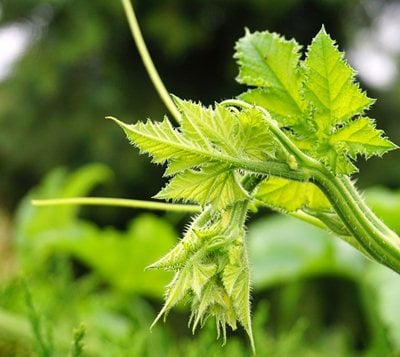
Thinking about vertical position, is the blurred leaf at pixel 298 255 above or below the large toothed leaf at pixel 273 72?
above

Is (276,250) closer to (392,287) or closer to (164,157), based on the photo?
(392,287)

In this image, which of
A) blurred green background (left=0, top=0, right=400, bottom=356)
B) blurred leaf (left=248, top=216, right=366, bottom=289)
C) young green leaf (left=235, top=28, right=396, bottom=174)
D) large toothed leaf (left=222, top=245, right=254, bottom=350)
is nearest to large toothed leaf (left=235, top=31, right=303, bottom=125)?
young green leaf (left=235, top=28, right=396, bottom=174)

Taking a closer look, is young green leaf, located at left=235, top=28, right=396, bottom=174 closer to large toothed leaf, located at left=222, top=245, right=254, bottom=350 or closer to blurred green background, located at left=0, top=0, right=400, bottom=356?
large toothed leaf, located at left=222, top=245, right=254, bottom=350

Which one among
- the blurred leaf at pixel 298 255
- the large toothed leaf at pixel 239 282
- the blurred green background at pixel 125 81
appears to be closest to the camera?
the large toothed leaf at pixel 239 282

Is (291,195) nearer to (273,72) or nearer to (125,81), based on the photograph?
(273,72)

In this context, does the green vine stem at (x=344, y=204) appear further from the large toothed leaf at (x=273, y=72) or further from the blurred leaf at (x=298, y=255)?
the blurred leaf at (x=298, y=255)

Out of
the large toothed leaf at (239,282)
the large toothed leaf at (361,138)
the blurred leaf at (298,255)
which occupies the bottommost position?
the large toothed leaf at (239,282)

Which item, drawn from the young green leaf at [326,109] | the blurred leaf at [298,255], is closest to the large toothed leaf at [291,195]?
the young green leaf at [326,109]
